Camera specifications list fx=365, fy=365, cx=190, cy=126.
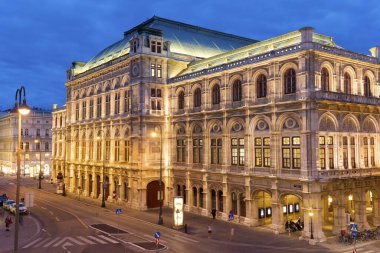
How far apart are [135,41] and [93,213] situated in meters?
26.2

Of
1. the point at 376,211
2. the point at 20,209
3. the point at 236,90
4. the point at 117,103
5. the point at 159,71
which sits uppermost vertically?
the point at 159,71

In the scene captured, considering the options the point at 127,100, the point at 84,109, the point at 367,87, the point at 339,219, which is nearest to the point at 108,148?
the point at 127,100

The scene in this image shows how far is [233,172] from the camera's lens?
4453cm

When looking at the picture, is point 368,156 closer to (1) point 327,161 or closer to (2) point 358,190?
(2) point 358,190

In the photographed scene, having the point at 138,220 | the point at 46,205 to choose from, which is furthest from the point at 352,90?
the point at 46,205

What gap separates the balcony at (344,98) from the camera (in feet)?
119

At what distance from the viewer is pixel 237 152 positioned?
44906 mm

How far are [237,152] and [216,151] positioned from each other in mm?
3939

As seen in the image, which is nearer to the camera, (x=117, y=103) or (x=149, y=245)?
(x=149, y=245)

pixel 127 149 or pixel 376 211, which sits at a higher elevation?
pixel 127 149

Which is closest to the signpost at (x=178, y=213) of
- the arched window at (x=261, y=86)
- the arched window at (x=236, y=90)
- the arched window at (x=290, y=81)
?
the arched window at (x=236, y=90)

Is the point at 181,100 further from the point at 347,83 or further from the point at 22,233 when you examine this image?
the point at 22,233

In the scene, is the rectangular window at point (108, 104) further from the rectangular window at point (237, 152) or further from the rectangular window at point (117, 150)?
the rectangular window at point (237, 152)

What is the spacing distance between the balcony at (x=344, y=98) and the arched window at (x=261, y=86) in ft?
22.1
